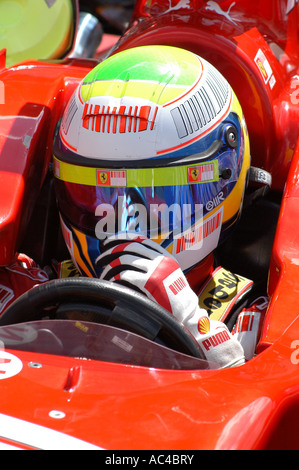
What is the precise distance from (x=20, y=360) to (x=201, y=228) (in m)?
0.56

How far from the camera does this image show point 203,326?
1330 millimetres

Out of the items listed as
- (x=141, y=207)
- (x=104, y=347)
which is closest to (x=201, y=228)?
(x=141, y=207)

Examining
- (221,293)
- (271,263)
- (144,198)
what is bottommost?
(221,293)

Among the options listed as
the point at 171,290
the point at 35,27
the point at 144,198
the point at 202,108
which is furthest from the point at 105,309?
the point at 35,27

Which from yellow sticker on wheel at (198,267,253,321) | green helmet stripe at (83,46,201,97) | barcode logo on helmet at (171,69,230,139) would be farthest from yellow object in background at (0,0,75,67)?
yellow sticker on wheel at (198,267,253,321)

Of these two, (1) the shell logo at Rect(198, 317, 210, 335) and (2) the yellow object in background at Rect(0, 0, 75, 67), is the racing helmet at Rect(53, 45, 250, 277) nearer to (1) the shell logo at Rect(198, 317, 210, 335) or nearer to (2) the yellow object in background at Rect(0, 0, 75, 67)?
(1) the shell logo at Rect(198, 317, 210, 335)

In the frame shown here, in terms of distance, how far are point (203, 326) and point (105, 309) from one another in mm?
245

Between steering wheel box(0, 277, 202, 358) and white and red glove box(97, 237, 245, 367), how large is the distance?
15 centimetres

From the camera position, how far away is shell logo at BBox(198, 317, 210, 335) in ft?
4.34

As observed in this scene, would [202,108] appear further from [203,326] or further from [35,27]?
[35,27]

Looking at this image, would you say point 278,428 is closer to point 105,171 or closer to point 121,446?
point 121,446

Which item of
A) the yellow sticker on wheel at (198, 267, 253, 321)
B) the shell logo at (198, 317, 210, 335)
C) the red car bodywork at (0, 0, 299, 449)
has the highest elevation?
the red car bodywork at (0, 0, 299, 449)

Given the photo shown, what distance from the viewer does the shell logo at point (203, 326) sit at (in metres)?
1.32

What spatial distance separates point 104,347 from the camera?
3.80ft
